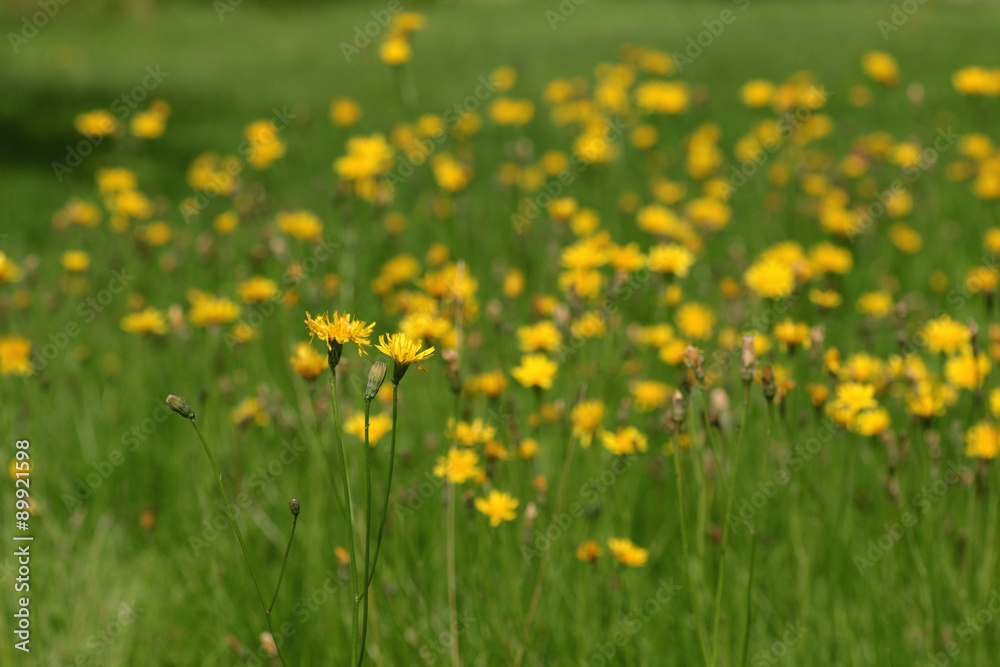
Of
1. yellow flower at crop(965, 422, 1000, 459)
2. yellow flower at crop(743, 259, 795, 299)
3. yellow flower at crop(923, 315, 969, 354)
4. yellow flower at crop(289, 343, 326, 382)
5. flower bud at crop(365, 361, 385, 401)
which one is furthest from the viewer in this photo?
yellow flower at crop(743, 259, 795, 299)

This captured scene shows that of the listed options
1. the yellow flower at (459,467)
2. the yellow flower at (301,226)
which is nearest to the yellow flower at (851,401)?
the yellow flower at (459,467)

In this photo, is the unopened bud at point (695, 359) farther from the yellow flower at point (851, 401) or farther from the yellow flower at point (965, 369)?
the yellow flower at point (965, 369)

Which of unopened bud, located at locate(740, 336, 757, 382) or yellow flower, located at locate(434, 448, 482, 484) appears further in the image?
yellow flower, located at locate(434, 448, 482, 484)

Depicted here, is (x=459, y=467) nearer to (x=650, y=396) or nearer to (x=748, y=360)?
(x=748, y=360)

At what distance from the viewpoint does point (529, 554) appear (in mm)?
1765

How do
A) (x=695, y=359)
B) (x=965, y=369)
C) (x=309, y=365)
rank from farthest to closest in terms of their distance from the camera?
1. (x=965, y=369)
2. (x=309, y=365)
3. (x=695, y=359)

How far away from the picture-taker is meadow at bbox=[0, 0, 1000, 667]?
1.68m

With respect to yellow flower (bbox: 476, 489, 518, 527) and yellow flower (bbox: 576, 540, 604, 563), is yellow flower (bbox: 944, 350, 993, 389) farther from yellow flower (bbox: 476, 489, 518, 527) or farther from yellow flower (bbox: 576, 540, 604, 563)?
yellow flower (bbox: 476, 489, 518, 527)

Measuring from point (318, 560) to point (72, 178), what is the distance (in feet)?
14.9

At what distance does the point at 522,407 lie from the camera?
266 centimetres

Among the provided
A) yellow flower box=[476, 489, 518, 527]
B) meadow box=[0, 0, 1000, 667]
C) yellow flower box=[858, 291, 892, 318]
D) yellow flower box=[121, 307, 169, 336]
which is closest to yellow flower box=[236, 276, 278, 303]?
meadow box=[0, 0, 1000, 667]

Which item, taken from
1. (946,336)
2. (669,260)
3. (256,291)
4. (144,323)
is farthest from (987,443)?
(144,323)

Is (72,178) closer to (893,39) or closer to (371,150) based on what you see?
(371,150)

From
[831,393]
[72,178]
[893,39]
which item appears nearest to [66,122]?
[72,178]
